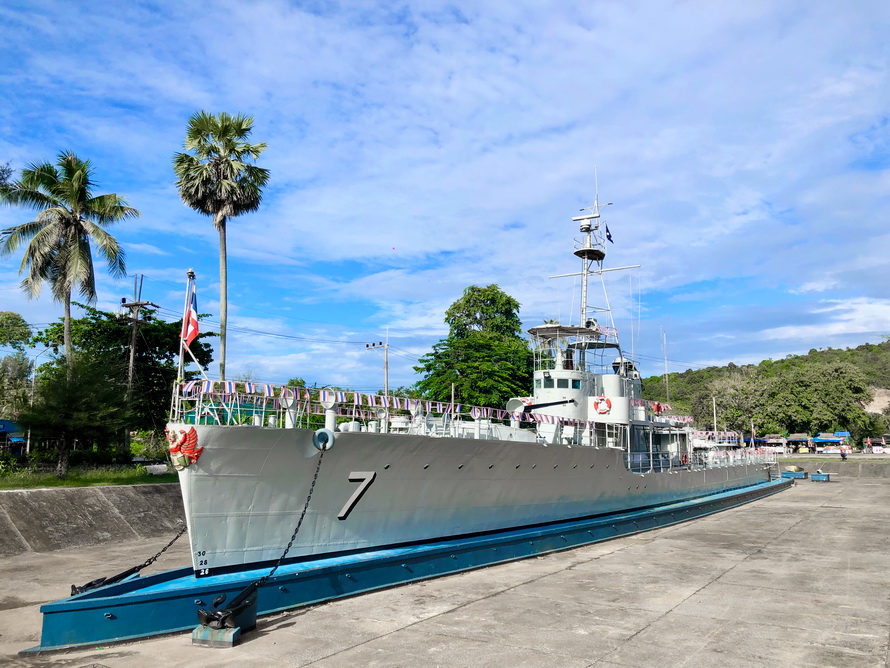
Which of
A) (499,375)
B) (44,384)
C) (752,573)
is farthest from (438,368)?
(752,573)

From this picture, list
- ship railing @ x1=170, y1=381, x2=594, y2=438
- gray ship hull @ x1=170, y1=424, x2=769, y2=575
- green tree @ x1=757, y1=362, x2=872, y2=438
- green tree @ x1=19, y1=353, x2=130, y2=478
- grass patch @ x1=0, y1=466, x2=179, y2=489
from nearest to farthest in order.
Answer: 1. gray ship hull @ x1=170, y1=424, x2=769, y2=575
2. ship railing @ x1=170, y1=381, x2=594, y2=438
3. grass patch @ x1=0, y1=466, x2=179, y2=489
4. green tree @ x1=19, y1=353, x2=130, y2=478
5. green tree @ x1=757, y1=362, x2=872, y2=438

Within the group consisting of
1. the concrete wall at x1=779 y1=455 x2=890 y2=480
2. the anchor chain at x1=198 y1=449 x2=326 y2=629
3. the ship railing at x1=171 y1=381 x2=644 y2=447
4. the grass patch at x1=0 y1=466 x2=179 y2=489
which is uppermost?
the ship railing at x1=171 y1=381 x2=644 y2=447

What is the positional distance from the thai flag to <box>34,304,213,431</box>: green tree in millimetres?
19532

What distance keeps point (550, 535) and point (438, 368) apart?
2540 cm

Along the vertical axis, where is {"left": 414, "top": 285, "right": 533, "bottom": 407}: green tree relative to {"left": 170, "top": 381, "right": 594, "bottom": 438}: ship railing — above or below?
above

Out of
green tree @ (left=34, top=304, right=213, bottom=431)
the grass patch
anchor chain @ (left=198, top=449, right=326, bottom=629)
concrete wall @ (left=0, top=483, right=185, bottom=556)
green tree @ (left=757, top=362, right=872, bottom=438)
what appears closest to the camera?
anchor chain @ (left=198, top=449, right=326, bottom=629)

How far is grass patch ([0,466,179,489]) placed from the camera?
18.7m

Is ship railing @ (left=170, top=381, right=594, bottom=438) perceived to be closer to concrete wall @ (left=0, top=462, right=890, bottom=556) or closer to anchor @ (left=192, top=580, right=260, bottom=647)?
anchor @ (left=192, top=580, right=260, bottom=647)

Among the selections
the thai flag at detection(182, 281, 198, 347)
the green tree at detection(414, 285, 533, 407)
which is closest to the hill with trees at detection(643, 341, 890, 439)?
the green tree at detection(414, 285, 533, 407)

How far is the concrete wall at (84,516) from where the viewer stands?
1533 centimetres

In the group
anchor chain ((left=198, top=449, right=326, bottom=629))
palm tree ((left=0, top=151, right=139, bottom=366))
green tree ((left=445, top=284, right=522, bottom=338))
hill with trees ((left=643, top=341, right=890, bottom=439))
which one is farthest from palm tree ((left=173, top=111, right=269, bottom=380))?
hill with trees ((left=643, top=341, right=890, bottom=439))

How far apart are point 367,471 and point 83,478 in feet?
44.6

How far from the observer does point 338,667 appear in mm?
7207

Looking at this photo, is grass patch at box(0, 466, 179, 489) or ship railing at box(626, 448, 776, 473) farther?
ship railing at box(626, 448, 776, 473)
